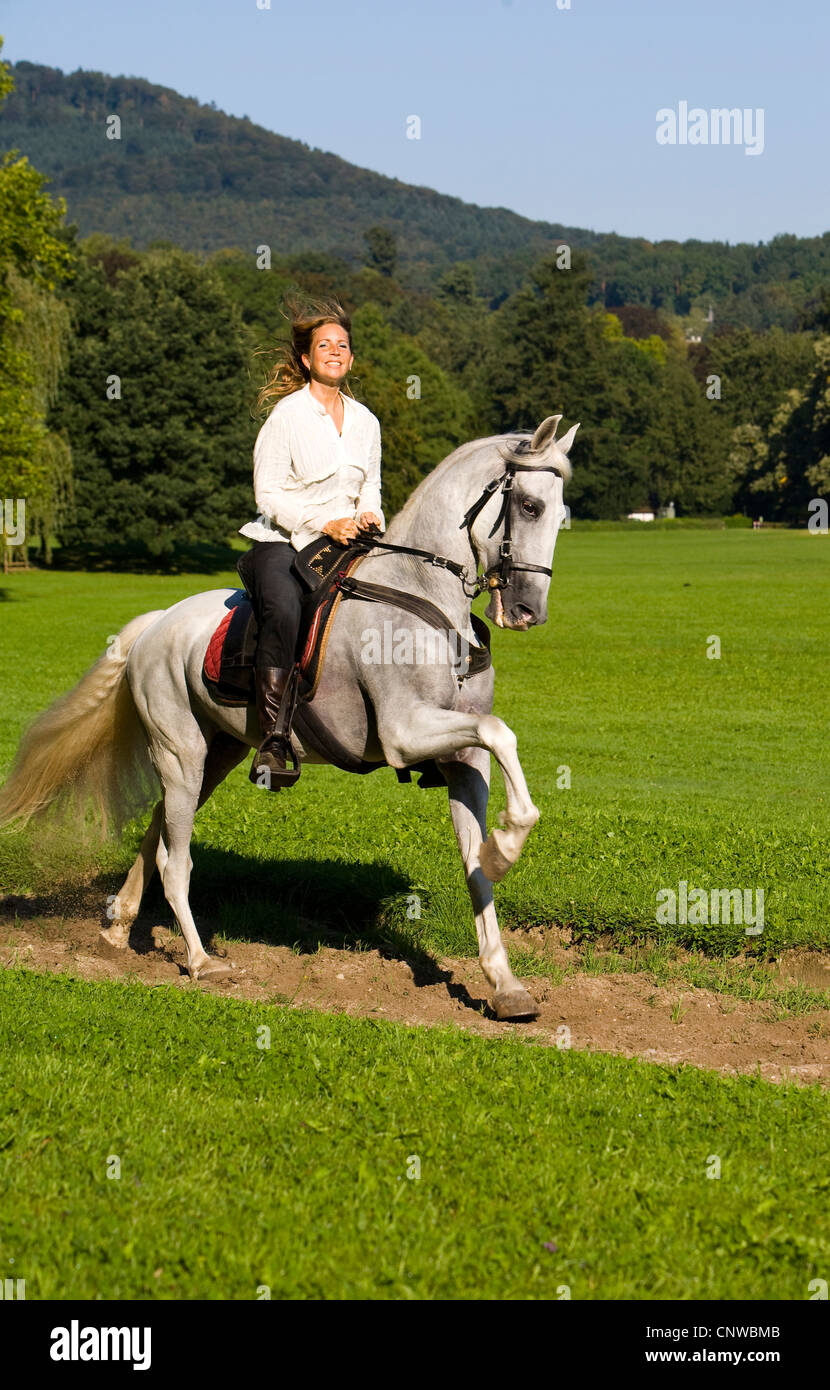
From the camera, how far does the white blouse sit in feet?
25.5

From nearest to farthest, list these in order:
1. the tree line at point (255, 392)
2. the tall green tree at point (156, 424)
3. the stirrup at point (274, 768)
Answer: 1. the stirrup at point (274, 768)
2. the tree line at point (255, 392)
3. the tall green tree at point (156, 424)

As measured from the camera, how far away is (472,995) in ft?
27.1

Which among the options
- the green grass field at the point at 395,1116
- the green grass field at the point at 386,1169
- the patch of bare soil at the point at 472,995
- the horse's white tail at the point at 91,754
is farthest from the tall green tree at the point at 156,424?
the green grass field at the point at 386,1169

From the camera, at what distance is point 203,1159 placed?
503cm

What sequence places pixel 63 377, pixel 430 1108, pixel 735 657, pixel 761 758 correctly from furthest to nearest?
1. pixel 63 377
2. pixel 735 657
3. pixel 761 758
4. pixel 430 1108

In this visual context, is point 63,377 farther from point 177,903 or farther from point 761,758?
point 177,903

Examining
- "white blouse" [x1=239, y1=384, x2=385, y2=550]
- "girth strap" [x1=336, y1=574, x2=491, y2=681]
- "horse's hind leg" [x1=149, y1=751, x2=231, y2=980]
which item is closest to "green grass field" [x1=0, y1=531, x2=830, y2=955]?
"horse's hind leg" [x1=149, y1=751, x2=231, y2=980]

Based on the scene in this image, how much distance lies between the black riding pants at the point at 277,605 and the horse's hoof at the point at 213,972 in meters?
2.05

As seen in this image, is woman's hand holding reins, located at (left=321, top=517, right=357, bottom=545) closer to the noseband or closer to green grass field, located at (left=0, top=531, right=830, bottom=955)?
the noseband

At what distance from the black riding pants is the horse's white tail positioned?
1988mm

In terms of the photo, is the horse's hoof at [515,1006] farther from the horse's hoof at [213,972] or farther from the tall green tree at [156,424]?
the tall green tree at [156,424]

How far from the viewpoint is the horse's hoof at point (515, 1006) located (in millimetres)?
7402

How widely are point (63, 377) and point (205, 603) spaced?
5633cm

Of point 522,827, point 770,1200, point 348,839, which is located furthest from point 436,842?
point 770,1200
